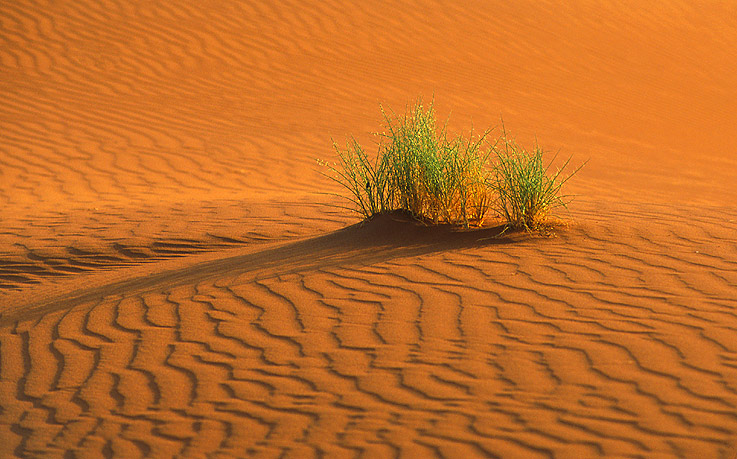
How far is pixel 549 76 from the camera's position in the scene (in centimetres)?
1586

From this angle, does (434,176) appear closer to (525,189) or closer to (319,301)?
(525,189)

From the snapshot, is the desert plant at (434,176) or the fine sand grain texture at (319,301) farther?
the desert plant at (434,176)

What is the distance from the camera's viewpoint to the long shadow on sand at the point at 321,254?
5.31 m

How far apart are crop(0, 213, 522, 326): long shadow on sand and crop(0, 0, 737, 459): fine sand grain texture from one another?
25mm

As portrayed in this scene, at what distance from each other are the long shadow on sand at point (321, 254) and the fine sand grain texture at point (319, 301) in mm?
25

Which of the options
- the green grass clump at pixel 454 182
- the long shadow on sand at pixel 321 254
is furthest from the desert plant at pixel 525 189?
the long shadow on sand at pixel 321 254

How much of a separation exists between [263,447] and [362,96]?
38.0ft

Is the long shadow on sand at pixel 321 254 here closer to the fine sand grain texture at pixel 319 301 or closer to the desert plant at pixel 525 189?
the fine sand grain texture at pixel 319 301

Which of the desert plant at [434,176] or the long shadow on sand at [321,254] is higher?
the desert plant at [434,176]

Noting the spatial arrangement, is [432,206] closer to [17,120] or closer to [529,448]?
[529,448]

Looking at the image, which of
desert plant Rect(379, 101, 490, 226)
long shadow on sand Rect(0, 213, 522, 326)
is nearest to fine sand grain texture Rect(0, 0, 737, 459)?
long shadow on sand Rect(0, 213, 522, 326)

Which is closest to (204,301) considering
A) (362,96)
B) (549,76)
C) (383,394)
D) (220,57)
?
(383,394)

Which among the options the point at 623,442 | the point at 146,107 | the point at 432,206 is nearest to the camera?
the point at 623,442

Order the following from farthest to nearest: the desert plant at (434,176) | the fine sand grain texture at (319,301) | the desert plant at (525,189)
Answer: the desert plant at (434,176) < the desert plant at (525,189) < the fine sand grain texture at (319,301)
